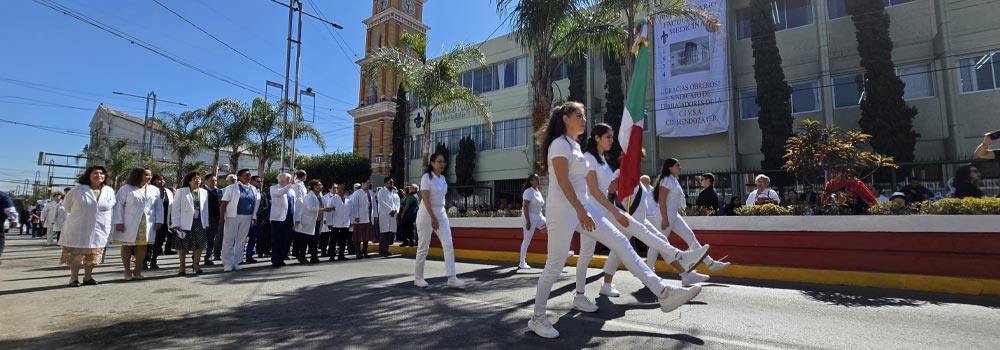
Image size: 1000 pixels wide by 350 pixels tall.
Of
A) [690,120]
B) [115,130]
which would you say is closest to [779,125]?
[690,120]

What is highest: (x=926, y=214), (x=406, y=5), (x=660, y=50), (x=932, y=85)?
(x=406, y=5)

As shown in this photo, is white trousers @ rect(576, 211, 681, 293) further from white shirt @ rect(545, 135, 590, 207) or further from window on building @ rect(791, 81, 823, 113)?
window on building @ rect(791, 81, 823, 113)

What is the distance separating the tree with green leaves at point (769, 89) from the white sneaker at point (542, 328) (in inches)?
690

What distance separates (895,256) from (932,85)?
51.2ft

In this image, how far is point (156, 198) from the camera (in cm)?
808

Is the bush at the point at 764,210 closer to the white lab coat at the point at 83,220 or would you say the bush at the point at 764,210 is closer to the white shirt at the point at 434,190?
the white shirt at the point at 434,190

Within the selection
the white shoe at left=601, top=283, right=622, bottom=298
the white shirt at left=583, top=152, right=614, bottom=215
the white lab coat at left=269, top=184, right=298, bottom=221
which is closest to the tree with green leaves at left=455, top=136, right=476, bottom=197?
the white lab coat at left=269, top=184, right=298, bottom=221

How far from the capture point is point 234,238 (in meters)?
8.70

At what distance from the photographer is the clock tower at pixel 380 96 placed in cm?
3516

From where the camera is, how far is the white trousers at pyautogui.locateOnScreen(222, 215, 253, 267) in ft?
27.9

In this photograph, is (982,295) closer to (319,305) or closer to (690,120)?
(319,305)

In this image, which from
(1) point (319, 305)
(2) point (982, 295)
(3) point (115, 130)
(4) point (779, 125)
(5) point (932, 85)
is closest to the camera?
(1) point (319, 305)

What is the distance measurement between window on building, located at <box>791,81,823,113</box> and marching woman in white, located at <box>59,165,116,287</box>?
21393mm

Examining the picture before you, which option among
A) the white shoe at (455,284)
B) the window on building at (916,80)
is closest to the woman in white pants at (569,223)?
the white shoe at (455,284)
